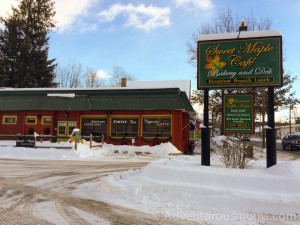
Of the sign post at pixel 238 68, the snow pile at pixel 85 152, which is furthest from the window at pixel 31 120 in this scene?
the sign post at pixel 238 68

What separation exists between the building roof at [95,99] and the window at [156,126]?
1.13 meters

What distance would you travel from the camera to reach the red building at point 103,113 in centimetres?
2538

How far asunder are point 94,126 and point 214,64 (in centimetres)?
1749

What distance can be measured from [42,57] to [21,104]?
2296 centimetres

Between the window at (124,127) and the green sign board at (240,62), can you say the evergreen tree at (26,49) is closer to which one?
the window at (124,127)

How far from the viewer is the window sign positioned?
26750mm

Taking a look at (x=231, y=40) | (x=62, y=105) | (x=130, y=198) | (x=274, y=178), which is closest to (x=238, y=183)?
(x=274, y=178)

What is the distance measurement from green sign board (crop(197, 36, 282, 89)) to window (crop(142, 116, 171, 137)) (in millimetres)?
14206

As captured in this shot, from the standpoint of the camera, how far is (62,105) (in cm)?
2669

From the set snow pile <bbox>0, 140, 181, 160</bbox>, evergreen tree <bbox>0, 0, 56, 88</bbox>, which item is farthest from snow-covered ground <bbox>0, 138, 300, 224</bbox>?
evergreen tree <bbox>0, 0, 56, 88</bbox>

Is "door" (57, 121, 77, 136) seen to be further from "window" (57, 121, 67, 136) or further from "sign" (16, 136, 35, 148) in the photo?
"sign" (16, 136, 35, 148)

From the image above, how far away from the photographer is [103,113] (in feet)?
87.4

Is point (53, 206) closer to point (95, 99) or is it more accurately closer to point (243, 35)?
point (243, 35)

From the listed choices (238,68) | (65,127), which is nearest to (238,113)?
(238,68)
